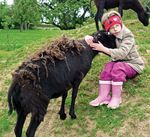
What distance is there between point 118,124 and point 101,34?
143 centimetres

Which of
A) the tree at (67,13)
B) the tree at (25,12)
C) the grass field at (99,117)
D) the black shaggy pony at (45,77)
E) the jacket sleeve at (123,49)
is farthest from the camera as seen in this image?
the tree at (67,13)

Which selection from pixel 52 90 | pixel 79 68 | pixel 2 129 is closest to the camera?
pixel 52 90

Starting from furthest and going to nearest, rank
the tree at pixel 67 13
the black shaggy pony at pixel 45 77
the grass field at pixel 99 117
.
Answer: the tree at pixel 67 13, the grass field at pixel 99 117, the black shaggy pony at pixel 45 77

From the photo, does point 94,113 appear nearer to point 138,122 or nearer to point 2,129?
point 138,122

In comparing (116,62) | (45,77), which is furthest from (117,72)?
(45,77)

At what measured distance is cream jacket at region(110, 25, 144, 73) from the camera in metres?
6.02

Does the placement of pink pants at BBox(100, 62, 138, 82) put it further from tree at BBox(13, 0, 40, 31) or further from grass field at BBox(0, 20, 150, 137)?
tree at BBox(13, 0, 40, 31)

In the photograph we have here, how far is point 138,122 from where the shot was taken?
19.3 ft

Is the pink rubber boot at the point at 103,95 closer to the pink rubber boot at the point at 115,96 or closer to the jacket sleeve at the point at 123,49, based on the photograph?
the pink rubber boot at the point at 115,96

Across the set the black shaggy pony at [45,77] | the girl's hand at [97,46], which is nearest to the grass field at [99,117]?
the black shaggy pony at [45,77]

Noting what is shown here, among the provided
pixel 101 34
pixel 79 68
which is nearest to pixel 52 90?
pixel 79 68

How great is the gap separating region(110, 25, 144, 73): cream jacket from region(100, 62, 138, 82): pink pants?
92 mm

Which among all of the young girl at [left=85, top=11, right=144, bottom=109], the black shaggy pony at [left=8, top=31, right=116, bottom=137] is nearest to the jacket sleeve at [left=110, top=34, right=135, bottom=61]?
the young girl at [left=85, top=11, right=144, bottom=109]

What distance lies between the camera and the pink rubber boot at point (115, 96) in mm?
6051
